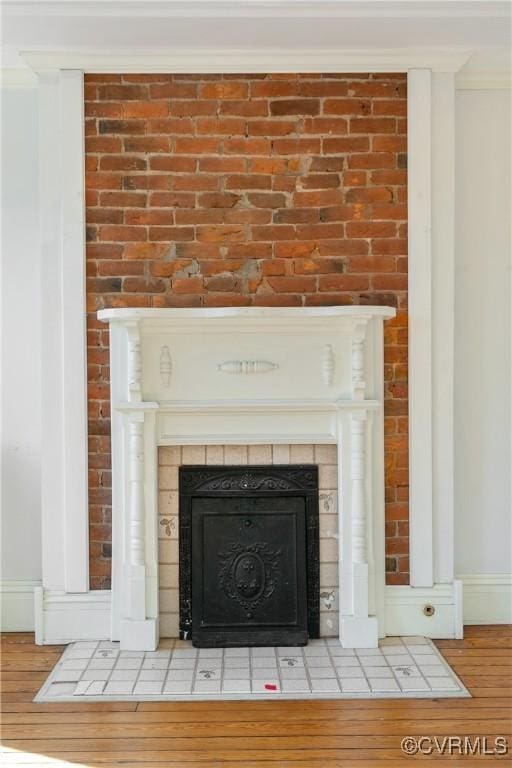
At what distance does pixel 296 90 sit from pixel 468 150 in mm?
867

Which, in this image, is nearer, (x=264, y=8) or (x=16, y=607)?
(x=264, y=8)

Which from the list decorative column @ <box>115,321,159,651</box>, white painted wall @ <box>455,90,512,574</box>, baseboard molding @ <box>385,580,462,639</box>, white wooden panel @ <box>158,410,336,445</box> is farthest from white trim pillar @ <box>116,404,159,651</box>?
white painted wall @ <box>455,90,512,574</box>

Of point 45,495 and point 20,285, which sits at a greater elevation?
point 20,285

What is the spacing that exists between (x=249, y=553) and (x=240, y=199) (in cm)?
162

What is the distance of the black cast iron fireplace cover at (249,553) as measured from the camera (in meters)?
3.34

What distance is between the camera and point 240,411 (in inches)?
131

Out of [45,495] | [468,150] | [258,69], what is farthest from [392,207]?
[45,495]

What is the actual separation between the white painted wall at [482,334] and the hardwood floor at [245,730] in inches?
30.5

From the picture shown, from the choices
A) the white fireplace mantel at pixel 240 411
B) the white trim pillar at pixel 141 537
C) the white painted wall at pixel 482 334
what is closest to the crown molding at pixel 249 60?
the white painted wall at pixel 482 334

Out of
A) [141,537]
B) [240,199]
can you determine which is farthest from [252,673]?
[240,199]

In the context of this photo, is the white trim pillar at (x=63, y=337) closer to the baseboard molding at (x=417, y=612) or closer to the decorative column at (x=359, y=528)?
the decorative column at (x=359, y=528)

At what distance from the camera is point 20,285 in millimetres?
3555

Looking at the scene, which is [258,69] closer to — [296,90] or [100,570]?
[296,90]

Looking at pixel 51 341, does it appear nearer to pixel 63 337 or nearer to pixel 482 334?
pixel 63 337
